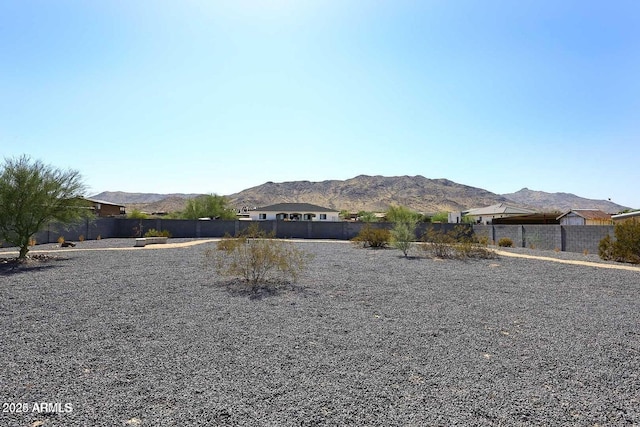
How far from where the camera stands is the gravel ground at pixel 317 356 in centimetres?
331

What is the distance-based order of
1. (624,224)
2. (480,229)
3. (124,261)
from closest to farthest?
(124,261), (624,224), (480,229)

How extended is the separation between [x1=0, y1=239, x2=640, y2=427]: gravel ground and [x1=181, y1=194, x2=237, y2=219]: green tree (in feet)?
125

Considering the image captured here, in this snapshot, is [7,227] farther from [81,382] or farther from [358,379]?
[358,379]

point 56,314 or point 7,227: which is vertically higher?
point 7,227

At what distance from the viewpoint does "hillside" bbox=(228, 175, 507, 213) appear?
107875mm

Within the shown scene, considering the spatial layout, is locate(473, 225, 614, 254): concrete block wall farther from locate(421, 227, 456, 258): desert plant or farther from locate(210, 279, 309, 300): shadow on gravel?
locate(210, 279, 309, 300): shadow on gravel

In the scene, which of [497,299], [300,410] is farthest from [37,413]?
[497,299]

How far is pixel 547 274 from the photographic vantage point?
1231 cm

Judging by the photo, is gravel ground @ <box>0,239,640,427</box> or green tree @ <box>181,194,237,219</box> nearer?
gravel ground @ <box>0,239,640,427</box>

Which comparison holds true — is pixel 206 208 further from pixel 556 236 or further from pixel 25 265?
pixel 556 236

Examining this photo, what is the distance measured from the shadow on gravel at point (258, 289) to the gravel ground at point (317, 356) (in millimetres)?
125

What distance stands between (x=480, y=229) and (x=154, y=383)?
29.4m

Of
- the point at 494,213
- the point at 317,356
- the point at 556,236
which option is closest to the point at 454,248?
the point at 556,236

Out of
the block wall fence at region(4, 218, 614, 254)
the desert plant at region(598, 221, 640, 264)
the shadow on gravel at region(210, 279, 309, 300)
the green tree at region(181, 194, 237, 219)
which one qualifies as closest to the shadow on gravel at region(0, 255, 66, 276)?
the block wall fence at region(4, 218, 614, 254)
